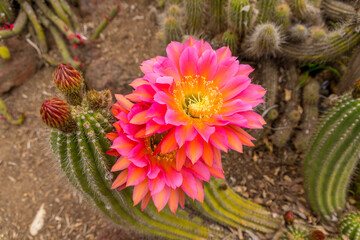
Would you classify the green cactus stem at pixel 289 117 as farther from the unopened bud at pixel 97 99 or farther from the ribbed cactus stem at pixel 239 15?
the unopened bud at pixel 97 99

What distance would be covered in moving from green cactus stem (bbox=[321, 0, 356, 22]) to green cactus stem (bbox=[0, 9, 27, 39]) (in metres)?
2.84

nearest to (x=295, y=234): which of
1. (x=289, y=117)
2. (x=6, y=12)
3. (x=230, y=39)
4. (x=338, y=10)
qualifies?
(x=289, y=117)

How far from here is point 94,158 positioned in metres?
1.33

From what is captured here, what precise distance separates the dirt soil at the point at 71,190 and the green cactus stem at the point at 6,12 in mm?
558

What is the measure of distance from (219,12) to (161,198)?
5.76 ft

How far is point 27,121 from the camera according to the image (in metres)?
2.62

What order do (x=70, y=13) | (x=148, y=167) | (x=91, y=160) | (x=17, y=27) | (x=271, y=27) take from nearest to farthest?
(x=148, y=167) < (x=91, y=160) < (x=271, y=27) < (x=17, y=27) < (x=70, y=13)

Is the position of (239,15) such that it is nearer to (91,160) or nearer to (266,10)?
(266,10)

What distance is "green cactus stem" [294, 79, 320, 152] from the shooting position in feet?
7.85

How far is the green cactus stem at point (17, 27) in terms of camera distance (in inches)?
99.7

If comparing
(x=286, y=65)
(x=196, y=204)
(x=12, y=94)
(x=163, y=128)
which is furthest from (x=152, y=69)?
(x=12, y=94)

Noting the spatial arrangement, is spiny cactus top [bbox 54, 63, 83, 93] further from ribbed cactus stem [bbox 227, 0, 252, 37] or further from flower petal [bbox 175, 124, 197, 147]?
ribbed cactus stem [bbox 227, 0, 252, 37]

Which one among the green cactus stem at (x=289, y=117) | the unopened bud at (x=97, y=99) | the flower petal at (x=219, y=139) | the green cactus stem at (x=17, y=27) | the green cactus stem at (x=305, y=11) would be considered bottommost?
the green cactus stem at (x=289, y=117)

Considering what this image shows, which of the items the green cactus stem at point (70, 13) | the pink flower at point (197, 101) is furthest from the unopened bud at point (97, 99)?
the green cactus stem at point (70, 13)
